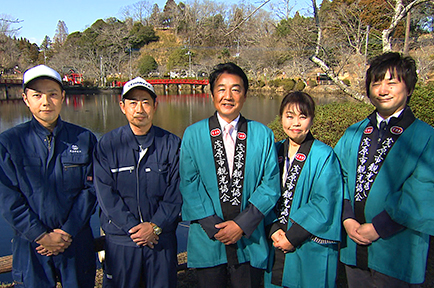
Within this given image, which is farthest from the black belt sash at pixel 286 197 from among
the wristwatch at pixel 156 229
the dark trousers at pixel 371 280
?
the wristwatch at pixel 156 229

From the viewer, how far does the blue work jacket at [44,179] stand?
1813 millimetres

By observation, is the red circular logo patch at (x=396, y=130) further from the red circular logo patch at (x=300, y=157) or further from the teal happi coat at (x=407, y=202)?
the red circular logo patch at (x=300, y=157)

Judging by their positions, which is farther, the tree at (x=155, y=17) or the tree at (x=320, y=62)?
the tree at (x=155, y=17)

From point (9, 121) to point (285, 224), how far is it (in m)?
17.2

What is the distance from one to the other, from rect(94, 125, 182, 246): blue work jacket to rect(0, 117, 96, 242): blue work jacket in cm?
14

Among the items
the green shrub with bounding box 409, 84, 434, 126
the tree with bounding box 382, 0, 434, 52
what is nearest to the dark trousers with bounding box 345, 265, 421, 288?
the green shrub with bounding box 409, 84, 434, 126

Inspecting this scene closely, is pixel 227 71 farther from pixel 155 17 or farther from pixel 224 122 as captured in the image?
pixel 155 17

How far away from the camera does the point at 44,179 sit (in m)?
1.90

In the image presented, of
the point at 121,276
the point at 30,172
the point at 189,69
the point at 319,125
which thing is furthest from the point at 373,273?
the point at 189,69

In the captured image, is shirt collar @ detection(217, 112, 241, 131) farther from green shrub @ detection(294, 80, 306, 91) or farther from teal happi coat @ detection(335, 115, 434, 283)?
green shrub @ detection(294, 80, 306, 91)

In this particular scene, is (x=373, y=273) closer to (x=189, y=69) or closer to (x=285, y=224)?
(x=285, y=224)

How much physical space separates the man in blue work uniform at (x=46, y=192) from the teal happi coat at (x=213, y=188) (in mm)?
715

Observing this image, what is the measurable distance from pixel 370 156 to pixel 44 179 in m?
2.14

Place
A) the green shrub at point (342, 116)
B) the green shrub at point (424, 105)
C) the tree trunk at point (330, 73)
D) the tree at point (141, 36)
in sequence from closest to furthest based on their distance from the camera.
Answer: the green shrub at point (342, 116) < the green shrub at point (424, 105) < the tree trunk at point (330, 73) < the tree at point (141, 36)
